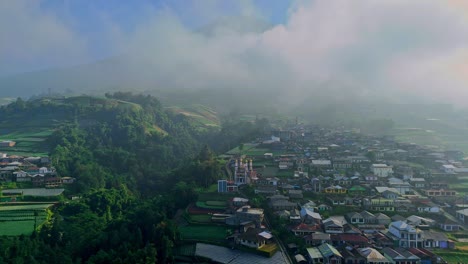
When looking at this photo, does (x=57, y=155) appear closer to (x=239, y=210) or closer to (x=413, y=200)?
(x=239, y=210)

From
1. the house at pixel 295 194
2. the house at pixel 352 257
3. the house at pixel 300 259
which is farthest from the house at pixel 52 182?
the house at pixel 352 257

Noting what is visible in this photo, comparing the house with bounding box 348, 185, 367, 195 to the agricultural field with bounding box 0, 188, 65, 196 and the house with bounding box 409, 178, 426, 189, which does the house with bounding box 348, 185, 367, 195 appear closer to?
the house with bounding box 409, 178, 426, 189

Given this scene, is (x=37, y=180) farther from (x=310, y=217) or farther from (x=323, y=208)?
(x=323, y=208)

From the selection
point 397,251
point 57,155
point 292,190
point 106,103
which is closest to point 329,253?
point 397,251

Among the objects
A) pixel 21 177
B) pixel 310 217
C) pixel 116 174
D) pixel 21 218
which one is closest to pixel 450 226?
pixel 310 217

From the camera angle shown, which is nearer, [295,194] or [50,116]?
[295,194]

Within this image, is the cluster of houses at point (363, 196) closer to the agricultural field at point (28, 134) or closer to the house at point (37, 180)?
the house at point (37, 180)
